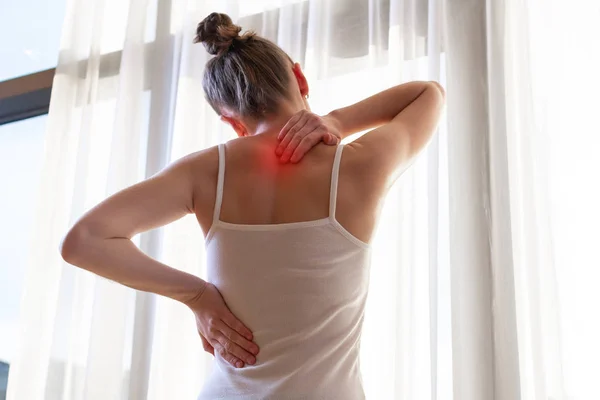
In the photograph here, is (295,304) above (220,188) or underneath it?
underneath

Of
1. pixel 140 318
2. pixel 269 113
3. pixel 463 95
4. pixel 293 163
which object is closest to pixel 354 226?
pixel 293 163

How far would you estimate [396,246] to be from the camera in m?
1.61

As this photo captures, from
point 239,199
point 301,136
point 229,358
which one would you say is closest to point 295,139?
point 301,136

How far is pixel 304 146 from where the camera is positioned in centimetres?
120

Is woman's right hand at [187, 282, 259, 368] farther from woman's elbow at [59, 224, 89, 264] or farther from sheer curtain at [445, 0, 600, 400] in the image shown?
sheer curtain at [445, 0, 600, 400]

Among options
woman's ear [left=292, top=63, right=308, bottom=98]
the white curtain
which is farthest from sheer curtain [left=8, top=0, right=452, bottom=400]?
woman's ear [left=292, top=63, right=308, bottom=98]

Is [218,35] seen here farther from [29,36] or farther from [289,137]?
[29,36]

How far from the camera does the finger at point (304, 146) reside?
119 cm

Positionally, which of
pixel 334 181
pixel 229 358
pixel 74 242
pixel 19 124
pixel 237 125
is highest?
pixel 19 124

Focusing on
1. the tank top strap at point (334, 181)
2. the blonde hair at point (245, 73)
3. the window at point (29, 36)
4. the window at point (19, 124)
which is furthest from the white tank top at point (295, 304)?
the window at point (29, 36)

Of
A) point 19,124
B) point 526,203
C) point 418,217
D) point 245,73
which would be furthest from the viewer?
point 19,124

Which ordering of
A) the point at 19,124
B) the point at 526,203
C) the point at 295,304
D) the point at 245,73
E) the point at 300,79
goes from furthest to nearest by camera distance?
the point at 19,124, the point at 526,203, the point at 300,79, the point at 245,73, the point at 295,304

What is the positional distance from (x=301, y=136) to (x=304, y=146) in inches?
0.8

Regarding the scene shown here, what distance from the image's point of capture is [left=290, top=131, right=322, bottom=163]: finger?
3.91 ft
